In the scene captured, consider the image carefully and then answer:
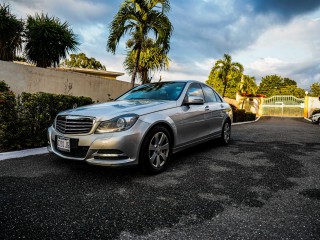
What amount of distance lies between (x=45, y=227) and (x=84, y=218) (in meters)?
0.33

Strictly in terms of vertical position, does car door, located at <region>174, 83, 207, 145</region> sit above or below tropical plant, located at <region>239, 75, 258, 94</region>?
below

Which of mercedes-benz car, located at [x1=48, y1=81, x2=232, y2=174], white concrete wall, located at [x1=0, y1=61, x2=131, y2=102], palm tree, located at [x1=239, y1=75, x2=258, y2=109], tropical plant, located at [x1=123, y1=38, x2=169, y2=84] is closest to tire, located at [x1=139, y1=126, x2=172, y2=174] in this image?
mercedes-benz car, located at [x1=48, y1=81, x2=232, y2=174]

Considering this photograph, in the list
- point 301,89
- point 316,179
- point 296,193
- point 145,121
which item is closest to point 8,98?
point 145,121

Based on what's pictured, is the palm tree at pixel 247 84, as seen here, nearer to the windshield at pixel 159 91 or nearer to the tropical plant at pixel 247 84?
the tropical plant at pixel 247 84

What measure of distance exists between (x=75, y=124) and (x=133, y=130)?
83 cm

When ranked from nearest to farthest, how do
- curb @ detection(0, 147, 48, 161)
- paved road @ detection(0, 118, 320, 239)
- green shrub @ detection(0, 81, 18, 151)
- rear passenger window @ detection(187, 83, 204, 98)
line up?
paved road @ detection(0, 118, 320, 239) < curb @ detection(0, 147, 48, 161) < green shrub @ detection(0, 81, 18, 151) < rear passenger window @ detection(187, 83, 204, 98)

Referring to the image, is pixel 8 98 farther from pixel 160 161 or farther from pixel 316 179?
pixel 316 179

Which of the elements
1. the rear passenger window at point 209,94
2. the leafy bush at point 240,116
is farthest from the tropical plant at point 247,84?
the rear passenger window at point 209,94

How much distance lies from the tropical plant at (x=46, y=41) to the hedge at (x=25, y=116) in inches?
267

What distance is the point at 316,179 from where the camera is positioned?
145 inches

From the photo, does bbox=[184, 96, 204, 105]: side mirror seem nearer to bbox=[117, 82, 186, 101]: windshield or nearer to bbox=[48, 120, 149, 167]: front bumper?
bbox=[117, 82, 186, 101]: windshield

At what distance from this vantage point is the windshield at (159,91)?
4.49m

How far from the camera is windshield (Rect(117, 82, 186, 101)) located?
449cm

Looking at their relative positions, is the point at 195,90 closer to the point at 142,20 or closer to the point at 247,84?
the point at 142,20
